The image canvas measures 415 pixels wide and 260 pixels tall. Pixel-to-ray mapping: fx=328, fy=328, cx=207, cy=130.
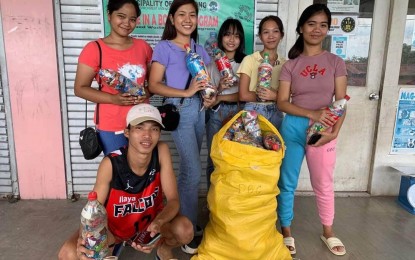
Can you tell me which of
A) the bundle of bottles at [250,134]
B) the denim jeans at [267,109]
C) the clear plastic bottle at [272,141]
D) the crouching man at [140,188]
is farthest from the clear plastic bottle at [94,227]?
the denim jeans at [267,109]

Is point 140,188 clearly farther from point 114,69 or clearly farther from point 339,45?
point 339,45

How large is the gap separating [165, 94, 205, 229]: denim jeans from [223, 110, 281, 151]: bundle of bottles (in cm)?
23

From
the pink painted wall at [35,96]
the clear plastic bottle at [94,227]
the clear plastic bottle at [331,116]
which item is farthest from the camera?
the pink painted wall at [35,96]

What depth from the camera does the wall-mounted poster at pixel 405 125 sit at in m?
3.31

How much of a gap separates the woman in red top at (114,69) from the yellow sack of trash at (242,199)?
25.9 inches

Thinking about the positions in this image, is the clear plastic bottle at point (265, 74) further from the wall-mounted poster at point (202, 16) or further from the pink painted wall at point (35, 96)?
the pink painted wall at point (35, 96)

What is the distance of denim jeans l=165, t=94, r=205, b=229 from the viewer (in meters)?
2.19

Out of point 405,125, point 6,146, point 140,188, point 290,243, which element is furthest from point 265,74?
point 6,146

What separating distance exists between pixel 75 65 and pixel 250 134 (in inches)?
74.9

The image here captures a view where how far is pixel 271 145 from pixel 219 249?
749 millimetres

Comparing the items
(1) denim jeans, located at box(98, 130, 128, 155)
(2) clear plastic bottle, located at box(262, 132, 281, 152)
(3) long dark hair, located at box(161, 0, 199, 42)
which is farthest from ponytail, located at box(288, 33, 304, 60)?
(1) denim jeans, located at box(98, 130, 128, 155)

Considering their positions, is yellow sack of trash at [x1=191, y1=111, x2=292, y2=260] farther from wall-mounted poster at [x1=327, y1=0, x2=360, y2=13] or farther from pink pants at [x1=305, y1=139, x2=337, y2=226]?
wall-mounted poster at [x1=327, y1=0, x2=360, y2=13]

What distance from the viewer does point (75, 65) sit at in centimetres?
309

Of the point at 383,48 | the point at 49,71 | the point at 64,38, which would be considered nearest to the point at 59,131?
the point at 49,71
